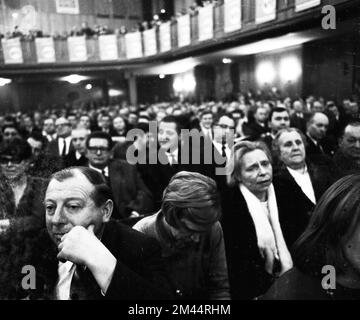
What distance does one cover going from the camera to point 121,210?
5.96ft

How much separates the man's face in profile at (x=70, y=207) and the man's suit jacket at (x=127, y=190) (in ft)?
1.13

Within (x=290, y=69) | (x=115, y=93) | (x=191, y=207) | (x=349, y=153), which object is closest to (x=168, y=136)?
(x=191, y=207)

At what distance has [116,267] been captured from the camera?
131cm

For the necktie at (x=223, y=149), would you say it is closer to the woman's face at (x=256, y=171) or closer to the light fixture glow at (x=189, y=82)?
the woman's face at (x=256, y=171)

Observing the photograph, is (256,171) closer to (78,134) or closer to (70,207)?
(70,207)

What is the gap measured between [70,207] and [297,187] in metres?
1.07

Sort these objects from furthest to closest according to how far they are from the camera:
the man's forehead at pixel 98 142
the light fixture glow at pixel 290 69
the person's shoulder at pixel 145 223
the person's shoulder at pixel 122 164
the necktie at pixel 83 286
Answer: the light fixture glow at pixel 290 69, the man's forehead at pixel 98 142, the person's shoulder at pixel 122 164, the person's shoulder at pixel 145 223, the necktie at pixel 83 286

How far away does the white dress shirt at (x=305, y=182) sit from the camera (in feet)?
5.45

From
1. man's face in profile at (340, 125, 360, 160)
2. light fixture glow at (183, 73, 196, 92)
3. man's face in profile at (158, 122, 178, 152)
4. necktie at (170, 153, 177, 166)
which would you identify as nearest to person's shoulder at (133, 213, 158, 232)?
necktie at (170, 153, 177, 166)

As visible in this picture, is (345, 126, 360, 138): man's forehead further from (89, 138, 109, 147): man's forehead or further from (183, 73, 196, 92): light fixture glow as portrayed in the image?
(183, 73, 196, 92): light fixture glow

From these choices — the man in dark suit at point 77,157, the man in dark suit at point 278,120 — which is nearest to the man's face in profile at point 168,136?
the man in dark suit at point 77,157

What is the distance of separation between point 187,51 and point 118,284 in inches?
251

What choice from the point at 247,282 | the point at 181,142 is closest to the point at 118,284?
the point at 247,282

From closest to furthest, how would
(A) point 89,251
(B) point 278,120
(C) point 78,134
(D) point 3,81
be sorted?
1. (A) point 89,251
2. (D) point 3,81
3. (C) point 78,134
4. (B) point 278,120
